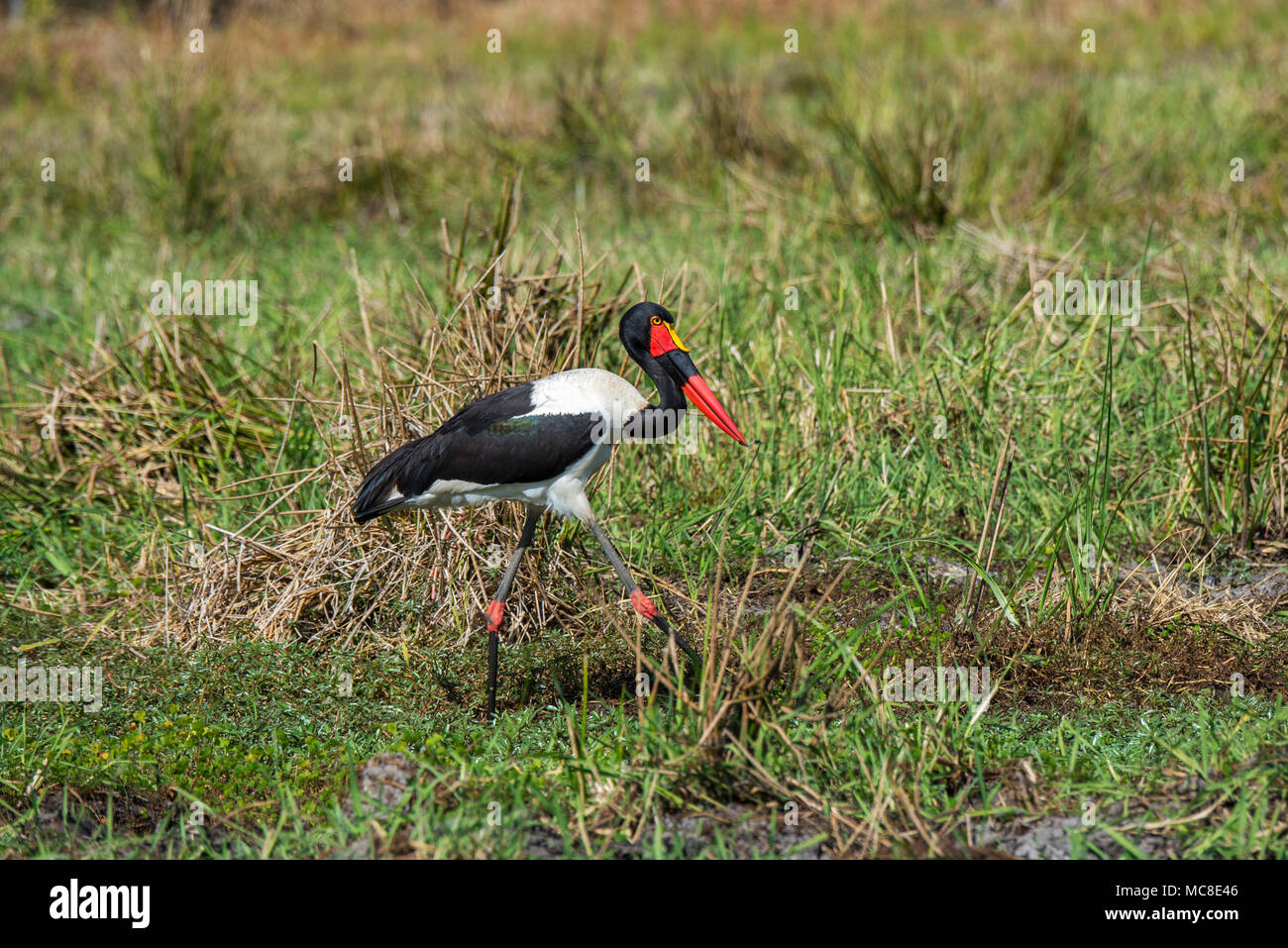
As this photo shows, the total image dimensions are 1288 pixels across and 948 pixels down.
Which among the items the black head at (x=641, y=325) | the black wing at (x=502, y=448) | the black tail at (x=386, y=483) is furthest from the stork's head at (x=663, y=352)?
the black tail at (x=386, y=483)

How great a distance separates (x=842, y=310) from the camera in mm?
6617

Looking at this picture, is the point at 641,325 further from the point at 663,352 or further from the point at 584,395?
the point at 584,395

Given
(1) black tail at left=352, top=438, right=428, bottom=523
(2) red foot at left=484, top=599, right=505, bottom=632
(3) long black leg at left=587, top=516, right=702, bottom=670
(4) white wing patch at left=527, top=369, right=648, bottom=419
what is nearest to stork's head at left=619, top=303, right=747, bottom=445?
(4) white wing patch at left=527, top=369, right=648, bottom=419

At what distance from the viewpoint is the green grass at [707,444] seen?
3602mm

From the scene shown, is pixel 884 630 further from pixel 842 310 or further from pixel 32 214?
pixel 32 214

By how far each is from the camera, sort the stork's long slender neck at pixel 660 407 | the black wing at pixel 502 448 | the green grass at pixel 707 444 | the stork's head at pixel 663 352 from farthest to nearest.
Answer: the stork's head at pixel 663 352, the stork's long slender neck at pixel 660 407, the black wing at pixel 502 448, the green grass at pixel 707 444

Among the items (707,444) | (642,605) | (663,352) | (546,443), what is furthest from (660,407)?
(707,444)

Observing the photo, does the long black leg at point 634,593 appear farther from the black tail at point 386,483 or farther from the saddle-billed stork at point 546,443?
the black tail at point 386,483

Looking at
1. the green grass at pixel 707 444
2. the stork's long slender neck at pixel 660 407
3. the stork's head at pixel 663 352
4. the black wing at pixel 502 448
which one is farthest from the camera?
the stork's head at pixel 663 352

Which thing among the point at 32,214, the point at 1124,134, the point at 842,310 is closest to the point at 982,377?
the point at 842,310

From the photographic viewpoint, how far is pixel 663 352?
4.54 m

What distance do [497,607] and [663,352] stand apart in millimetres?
1011

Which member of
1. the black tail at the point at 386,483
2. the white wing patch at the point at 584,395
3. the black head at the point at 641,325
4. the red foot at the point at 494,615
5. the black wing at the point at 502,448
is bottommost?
the red foot at the point at 494,615

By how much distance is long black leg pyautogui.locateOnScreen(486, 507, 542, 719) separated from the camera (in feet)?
14.4
